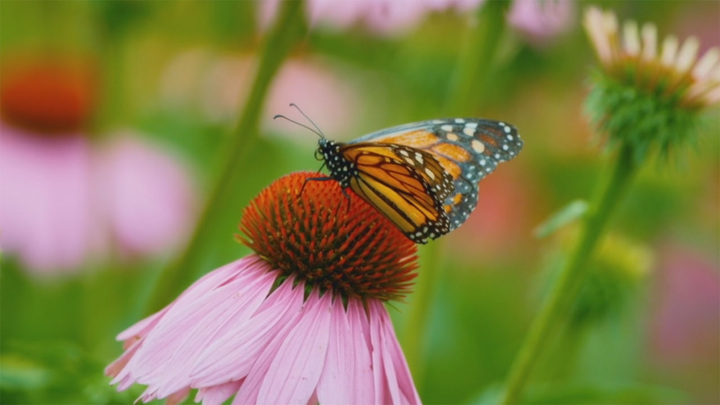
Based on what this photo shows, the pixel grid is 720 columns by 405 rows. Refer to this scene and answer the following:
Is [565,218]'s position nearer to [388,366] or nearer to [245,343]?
[388,366]

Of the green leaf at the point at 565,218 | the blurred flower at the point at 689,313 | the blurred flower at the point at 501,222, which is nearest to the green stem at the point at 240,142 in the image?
the green leaf at the point at 565,218

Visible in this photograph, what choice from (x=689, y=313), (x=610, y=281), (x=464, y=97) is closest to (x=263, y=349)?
(x=464, y=97)

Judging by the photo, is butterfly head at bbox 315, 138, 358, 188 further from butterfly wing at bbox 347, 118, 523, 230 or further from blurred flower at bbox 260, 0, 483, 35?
blurred flower at bbox 260, 0, 483, 35

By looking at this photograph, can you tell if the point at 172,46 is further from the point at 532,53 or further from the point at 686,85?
the point at 686,85

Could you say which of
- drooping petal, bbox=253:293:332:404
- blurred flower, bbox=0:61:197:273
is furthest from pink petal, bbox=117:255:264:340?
blurred flower, bbox=0:61:197:273

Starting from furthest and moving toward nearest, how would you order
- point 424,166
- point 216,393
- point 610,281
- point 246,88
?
point 246,88 → point 610,281 → point 424,166 → point 216,393

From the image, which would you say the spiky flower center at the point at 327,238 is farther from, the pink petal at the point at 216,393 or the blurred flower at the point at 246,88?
the blurred flower at the point at 246,88
